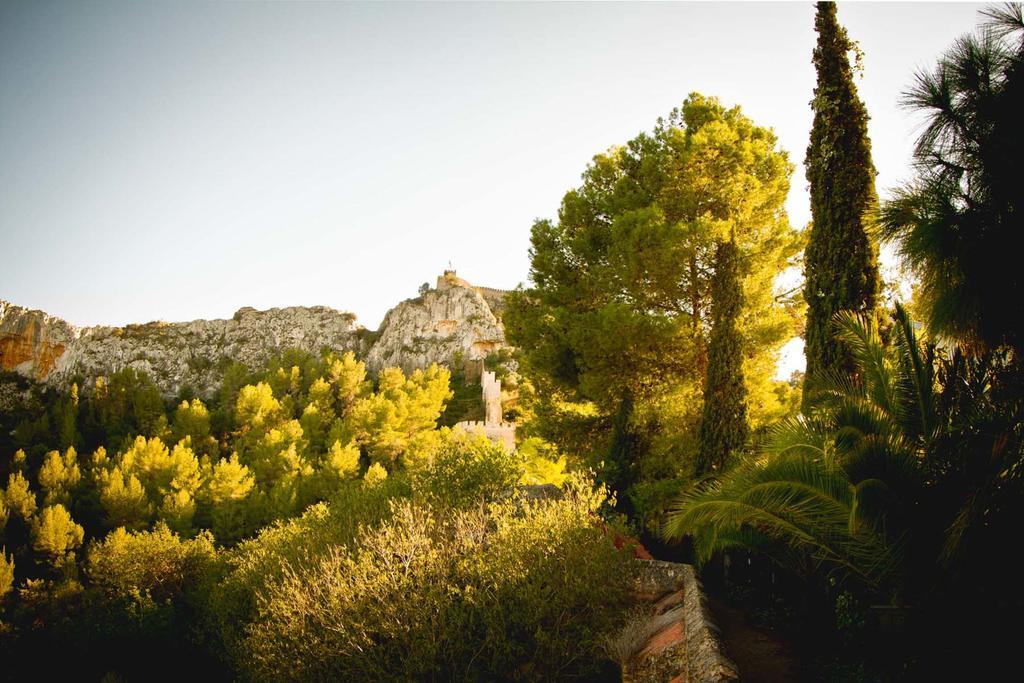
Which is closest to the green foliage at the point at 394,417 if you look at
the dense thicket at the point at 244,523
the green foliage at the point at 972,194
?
the dense thicket at the point at 244,523

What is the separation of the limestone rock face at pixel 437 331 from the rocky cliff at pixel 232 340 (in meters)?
0.13

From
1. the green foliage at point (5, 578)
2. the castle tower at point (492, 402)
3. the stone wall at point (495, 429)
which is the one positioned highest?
the castle tower at point (492, 402)

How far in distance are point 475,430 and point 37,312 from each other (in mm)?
68543

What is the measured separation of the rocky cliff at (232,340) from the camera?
6588 centimetres

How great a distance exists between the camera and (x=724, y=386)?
10.8 m

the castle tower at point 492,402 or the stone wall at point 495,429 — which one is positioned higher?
the castle tower at point 492,402

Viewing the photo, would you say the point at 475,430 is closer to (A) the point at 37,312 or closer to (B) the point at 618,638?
(B) the point at 618,638

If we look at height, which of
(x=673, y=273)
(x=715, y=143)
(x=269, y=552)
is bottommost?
(x=269, y=552)

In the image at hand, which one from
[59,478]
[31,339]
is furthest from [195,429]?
[31,339]

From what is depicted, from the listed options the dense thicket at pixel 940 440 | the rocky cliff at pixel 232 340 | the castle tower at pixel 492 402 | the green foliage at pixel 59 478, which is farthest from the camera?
the rocky cliff at pixel 232 340

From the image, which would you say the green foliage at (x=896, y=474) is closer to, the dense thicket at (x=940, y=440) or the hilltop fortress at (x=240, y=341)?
the dense thicket at (x=940, y=440)

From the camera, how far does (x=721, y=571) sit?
984cm

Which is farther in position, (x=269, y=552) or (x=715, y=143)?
(x=269, y=552)

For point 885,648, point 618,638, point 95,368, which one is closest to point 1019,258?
point 885,648
